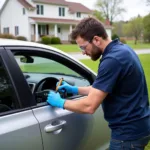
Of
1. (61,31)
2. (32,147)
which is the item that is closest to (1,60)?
(32,147)

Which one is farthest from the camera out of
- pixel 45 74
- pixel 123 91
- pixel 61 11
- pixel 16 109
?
pixel 61 11

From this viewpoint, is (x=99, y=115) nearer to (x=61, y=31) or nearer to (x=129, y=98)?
(x=129, y=98)

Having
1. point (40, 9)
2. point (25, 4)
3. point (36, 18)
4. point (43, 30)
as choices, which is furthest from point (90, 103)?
point (43, 30)

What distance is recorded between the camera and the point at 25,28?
1609 inches

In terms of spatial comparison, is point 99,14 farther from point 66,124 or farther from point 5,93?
point 5,93

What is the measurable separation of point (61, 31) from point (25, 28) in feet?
22.2

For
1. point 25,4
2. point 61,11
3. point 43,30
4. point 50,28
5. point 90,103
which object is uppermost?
point 25,4

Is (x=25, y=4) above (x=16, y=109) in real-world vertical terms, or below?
above

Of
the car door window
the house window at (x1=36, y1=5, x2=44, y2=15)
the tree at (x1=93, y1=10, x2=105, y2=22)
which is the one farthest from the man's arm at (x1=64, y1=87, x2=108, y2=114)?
the tree at (x1=93, y1=10, x2=105, y2=22)

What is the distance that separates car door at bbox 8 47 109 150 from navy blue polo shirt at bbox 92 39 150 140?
36 cm

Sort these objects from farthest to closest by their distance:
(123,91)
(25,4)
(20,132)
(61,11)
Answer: (61,11) < (25,4) < (123,91) < (20,132)

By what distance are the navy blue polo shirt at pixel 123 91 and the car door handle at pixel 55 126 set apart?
0.38 meters

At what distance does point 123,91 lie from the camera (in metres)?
2.35

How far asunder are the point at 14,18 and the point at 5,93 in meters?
41.9
